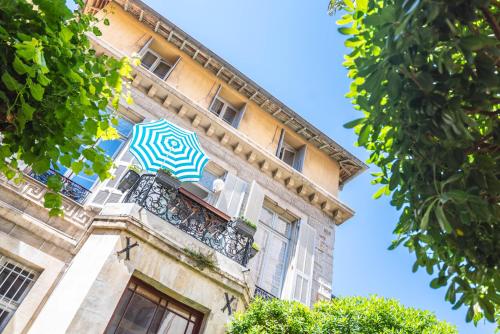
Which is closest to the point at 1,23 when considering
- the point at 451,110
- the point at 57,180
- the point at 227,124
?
the point at 57,180

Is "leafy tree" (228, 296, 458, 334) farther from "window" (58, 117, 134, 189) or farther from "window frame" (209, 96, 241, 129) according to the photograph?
"window frame" (209, 96, 241, 129)

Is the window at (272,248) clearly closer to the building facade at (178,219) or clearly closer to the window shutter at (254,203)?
the building facade at (178,219)

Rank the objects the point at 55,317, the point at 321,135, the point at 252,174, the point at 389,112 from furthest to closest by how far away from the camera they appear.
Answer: the point at 321,135
the point at 252,174
the point at 55,317
the point at 389,112

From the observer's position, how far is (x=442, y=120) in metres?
2.13

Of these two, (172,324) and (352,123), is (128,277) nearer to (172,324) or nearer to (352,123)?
(172,324)

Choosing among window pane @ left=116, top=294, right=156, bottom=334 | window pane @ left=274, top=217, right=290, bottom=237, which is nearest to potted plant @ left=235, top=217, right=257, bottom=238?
window pane @ left=116, top=294, right=156, bottom=334

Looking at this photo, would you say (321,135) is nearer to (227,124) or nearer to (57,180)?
(227,124)

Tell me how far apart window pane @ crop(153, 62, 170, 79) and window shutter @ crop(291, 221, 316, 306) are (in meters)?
5.61

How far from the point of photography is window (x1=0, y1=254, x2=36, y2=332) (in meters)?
5.02

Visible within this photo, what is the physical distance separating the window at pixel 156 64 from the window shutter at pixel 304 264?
5.66 metres

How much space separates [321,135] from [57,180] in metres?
8.63

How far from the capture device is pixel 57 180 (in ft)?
11.4

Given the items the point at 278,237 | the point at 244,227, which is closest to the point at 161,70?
the point at 244,227

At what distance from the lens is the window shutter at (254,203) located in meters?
8.30
